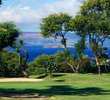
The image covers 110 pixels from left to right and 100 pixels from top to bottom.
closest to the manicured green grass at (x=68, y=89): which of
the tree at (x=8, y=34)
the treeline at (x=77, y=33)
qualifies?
the tree at (x=8, y=34)

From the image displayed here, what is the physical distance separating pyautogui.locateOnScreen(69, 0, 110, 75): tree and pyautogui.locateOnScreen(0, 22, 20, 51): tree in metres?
12.7

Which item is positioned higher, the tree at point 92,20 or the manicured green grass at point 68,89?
the tree at point 92,20

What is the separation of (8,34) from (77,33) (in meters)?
18.7

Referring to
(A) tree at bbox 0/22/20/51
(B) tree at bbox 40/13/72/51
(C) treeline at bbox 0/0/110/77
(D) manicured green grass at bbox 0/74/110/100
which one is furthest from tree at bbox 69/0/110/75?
(A) tree at bbox 0/22/20/51

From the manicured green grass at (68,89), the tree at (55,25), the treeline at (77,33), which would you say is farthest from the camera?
the tree at (55,25)

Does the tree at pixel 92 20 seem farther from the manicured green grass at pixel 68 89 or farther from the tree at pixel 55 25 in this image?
the manicured green grass at pixel 68 89

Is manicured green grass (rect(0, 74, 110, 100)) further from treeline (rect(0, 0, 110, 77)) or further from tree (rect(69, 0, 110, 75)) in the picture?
tree (rect(69, 0, 110, 75))

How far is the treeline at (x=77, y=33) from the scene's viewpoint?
111ft

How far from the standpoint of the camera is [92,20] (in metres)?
38.4

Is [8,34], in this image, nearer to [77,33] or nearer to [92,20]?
[92,20]

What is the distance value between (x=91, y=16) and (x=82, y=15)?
2098mm

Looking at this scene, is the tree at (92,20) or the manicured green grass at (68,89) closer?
the manicured green grass at (68,89)

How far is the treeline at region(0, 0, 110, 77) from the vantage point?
33872 mm

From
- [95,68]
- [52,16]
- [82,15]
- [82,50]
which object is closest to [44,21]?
[52,16]
